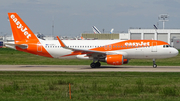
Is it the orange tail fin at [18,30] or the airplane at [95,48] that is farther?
the orange tail fin at [18,30]

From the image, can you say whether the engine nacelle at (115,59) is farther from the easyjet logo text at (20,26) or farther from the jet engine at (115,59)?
the easyjet logo text at (20,26)

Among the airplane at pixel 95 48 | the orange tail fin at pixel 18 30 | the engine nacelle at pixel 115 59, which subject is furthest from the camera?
the orange tail fin at pixel 18 30

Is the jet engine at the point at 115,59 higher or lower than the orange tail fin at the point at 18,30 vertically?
lower

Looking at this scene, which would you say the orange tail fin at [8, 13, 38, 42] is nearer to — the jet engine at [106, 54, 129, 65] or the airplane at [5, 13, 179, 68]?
the airplane at [5, 13, 179, 68]

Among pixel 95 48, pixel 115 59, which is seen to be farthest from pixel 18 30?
pixel 115 59

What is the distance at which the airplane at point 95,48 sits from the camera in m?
36.9

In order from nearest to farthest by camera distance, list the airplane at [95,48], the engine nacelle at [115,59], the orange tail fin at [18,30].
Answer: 1. the engine nacelle at [115,59]
2. the airplane at [95,48]
3. the orange tail fin at [18,30]

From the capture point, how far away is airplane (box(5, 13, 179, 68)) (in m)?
36.9

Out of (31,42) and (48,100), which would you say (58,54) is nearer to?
(31,42)

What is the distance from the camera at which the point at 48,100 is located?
15734 millimetres

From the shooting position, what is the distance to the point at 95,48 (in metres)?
38.3

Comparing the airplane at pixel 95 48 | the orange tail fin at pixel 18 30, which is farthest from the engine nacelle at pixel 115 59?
the orange tail fin at pixel 18 30

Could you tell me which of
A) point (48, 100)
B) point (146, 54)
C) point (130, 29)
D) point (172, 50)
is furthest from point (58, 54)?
point (130, 29)

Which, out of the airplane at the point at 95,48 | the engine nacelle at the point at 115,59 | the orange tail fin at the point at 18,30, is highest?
the orange tail fin at the point at 18,30
